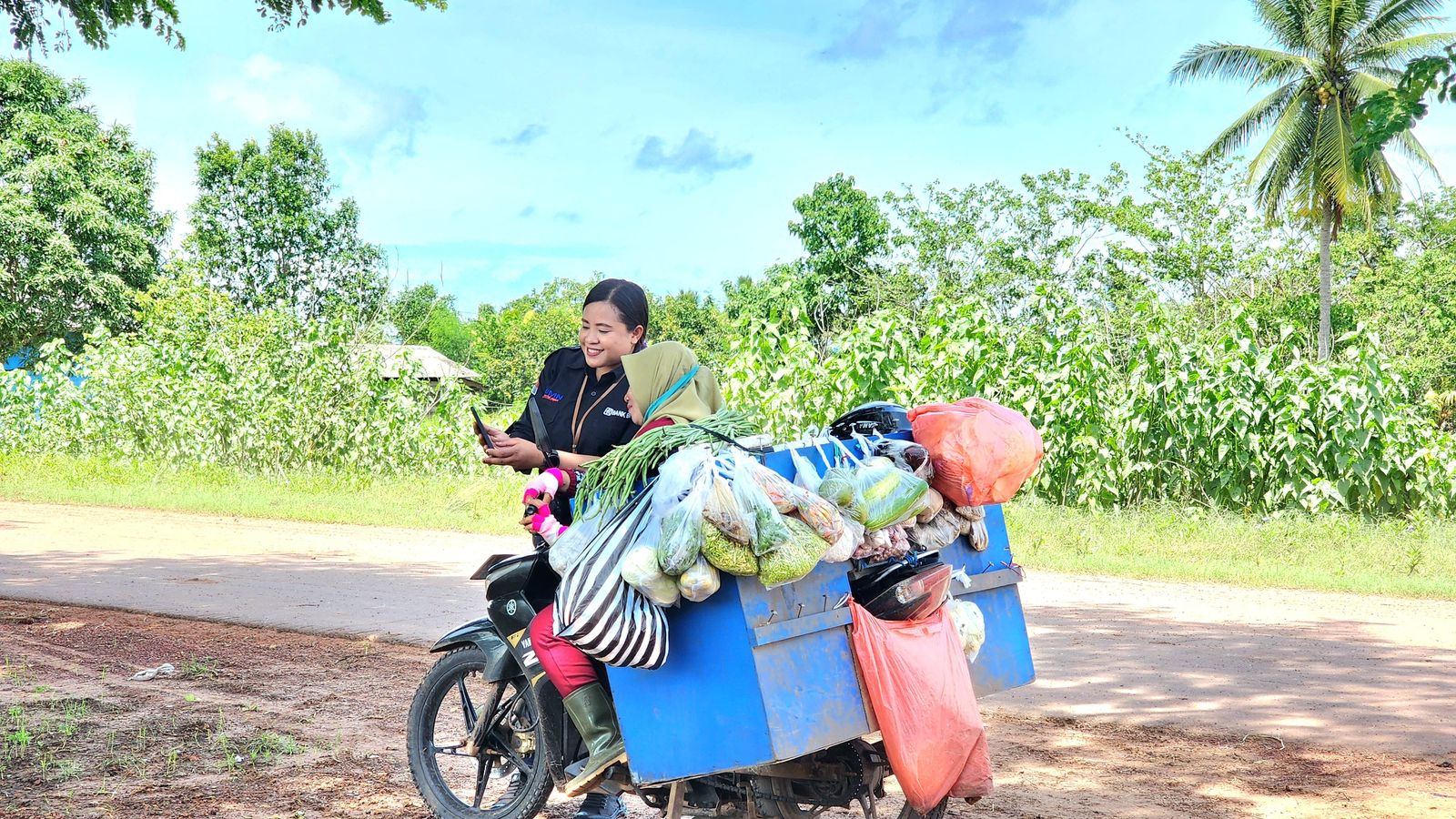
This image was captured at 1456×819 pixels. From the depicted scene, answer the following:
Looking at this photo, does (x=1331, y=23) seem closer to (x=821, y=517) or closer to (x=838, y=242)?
(x=838, y=242)

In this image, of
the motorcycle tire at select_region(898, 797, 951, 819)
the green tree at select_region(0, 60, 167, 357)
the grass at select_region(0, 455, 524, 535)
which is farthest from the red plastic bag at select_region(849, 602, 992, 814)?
the green tree at select_region(0, 60, 167, 357)

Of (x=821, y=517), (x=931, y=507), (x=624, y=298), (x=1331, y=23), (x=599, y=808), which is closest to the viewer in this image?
(x=821, y=517)

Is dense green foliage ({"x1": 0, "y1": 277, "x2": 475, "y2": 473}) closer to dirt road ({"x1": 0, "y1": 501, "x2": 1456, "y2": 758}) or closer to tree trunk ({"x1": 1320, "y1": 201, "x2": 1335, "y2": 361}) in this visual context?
dirt road ({"x1": 0, "y1": 501, "x2": 1456, "y2": 758})

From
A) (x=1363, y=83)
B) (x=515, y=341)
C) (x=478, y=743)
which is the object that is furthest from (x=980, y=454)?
(x=515, y=341)

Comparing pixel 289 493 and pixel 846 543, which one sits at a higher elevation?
pixel 289 493

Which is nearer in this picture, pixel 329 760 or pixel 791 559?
pixel 791 559

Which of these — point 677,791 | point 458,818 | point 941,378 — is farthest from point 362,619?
point 941,378

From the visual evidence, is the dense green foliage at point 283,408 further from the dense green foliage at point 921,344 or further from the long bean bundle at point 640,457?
the long bean bundle at point 640,457

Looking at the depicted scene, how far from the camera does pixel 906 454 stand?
11.5ft

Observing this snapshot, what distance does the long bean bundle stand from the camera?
131 inches

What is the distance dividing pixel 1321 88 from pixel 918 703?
31819 millimetres

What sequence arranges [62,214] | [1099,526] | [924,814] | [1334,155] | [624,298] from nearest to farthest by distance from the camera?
[924,814], [624,298], [1099,526], [1334,155], [62,214]

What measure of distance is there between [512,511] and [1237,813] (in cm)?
1207

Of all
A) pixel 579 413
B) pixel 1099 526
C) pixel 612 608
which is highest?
pixel 579 413
